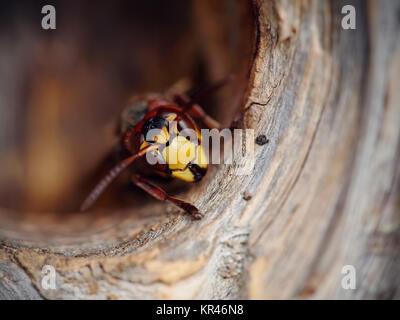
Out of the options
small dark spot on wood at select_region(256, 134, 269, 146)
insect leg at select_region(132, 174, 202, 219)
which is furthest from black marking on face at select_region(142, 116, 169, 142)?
small dark spot on wood at select_region(256, 134, 269, 146)

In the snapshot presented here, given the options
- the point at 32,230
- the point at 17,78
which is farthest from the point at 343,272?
the point at 17,78

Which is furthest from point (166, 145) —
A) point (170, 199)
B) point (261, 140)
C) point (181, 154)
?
point (261, 140)

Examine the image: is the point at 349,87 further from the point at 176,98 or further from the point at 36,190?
the point at 36,190

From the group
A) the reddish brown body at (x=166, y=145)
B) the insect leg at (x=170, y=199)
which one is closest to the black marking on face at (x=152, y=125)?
the reddish brown body at (x=166, y=145)

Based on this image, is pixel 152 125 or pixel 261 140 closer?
pixel 261 140

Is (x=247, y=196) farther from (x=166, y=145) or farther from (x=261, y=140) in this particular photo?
(x=166, y=145)

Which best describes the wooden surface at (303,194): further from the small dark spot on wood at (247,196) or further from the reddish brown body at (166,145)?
the reddish brown body at (166,145)
